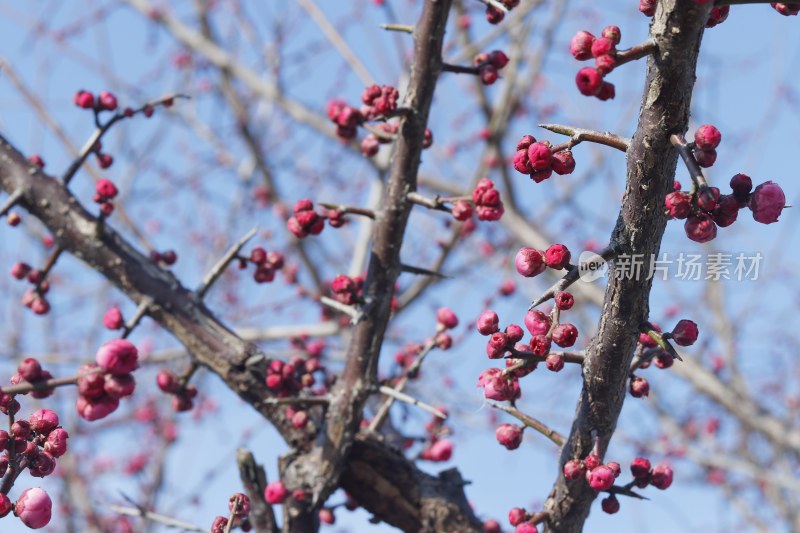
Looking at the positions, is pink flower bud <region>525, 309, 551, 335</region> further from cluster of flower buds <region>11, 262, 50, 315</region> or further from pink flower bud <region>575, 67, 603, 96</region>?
cluster of flower buds <region>11, 262, 50, 315</region>

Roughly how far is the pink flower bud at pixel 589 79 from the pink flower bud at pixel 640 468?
109 centimetres

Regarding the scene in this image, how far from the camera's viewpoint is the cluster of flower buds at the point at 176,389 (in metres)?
3.02

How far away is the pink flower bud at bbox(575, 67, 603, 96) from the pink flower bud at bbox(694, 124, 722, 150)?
211 millimetres

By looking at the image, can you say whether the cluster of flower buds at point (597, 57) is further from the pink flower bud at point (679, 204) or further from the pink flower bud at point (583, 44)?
the pink flower bud at point (679, 204)

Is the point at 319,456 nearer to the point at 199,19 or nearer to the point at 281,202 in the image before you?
the point at 281,202

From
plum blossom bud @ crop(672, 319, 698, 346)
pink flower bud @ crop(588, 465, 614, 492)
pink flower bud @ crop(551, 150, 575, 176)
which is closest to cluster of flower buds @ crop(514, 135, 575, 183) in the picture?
pink flower bud @ crop(551, 150, 575, 176)

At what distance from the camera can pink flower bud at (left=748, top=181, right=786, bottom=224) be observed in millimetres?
1585

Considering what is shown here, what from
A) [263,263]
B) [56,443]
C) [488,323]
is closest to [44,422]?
[56,443]

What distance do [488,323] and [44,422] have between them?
1039 millimetres

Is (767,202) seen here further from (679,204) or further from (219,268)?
(219,268)

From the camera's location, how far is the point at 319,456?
9.21 ft

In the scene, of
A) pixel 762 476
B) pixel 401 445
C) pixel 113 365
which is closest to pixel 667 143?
pixel 113 365

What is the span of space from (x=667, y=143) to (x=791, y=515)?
699cm

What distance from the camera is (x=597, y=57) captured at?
1570 millimetres
